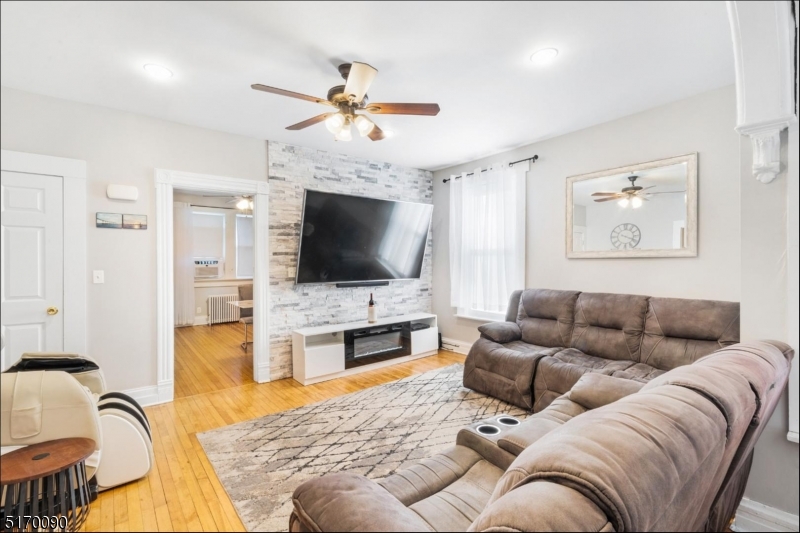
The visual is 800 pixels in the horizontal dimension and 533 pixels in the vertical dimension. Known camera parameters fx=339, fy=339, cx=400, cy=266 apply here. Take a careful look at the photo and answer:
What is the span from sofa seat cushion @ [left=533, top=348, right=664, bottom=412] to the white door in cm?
273

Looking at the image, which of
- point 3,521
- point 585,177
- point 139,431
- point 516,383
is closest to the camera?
point 3,521

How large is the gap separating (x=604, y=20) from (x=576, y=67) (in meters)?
1.52

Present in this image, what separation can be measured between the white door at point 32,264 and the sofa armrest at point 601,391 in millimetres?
2100

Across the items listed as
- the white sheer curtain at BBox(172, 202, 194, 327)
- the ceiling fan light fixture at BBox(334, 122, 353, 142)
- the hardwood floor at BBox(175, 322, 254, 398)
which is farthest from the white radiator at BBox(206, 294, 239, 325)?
the ceiling fan light fixture at BBox(334, 122, 353, 142)

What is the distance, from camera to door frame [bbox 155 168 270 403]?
2.42 m

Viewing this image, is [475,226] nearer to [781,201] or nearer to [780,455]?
[781,201]

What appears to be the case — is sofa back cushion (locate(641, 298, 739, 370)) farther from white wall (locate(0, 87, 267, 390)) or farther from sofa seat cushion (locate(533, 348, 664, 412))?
white wall (locate(0, 87, 267, 390))

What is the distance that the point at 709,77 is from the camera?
1474 millimetres

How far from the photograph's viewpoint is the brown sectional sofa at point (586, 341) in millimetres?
2418

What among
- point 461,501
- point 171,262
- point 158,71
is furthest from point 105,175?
point 171,262

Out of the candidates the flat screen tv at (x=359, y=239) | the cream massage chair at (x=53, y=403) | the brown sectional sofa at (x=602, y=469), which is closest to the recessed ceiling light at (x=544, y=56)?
the brown sectional sofa at (x=602, y=469)

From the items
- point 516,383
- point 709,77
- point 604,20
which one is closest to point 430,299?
point 516,383

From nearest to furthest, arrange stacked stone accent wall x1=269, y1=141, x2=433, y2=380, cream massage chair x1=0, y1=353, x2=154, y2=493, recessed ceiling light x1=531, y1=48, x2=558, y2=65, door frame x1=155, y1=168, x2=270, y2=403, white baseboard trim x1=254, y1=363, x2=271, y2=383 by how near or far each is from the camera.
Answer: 1. cream massage chair x1=0, y1=353, x2=154, y2=493
2. recessed ceiling light x1=531, y1=48, x2=558, y2=65
3. door frame x1=155, y1=168, x2=270, y2=403
4. white baseboard trim x1=254, y1=363, x2=271, y2=383
5. stacked stone accent wall x1=269, y1=141, x2=433, y2=380

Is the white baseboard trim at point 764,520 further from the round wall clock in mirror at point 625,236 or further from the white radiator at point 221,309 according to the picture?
the white radiator at point 221,309
